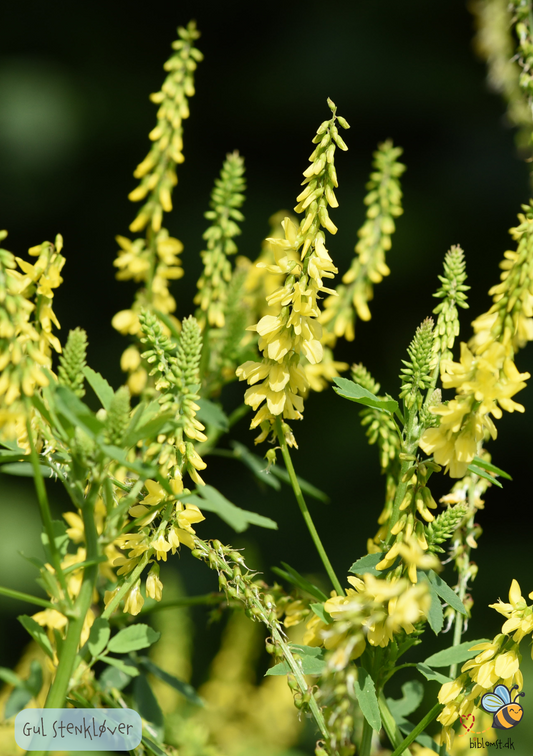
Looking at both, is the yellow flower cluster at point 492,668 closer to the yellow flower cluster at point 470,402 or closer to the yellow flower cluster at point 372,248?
the yellow flower cluster at point 470,402

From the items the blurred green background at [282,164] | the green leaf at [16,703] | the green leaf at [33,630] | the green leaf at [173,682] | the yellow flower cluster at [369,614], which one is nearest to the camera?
the yellow flower cluster at [369,614]

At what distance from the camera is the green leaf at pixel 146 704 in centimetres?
62

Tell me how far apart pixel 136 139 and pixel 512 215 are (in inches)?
46.4

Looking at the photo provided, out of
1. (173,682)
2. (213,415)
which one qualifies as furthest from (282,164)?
(173,682)

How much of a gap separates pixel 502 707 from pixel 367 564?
0.14m

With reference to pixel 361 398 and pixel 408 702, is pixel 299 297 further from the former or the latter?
pixel 408 702

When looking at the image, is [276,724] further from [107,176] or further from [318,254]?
[107,176]

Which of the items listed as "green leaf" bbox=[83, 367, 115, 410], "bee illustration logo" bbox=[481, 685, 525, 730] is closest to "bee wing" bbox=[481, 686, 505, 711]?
"bee illustration logo" bbox=[481, 685, 525, 730]

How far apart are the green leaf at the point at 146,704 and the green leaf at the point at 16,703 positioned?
0.34ft

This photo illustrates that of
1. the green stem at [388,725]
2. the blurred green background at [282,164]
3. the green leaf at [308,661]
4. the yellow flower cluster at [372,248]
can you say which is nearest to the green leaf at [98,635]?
the green leaf at [308,661]

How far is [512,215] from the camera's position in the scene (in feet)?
6.18

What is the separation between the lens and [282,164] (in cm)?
206

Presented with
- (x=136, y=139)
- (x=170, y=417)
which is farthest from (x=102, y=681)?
(x=136, y=139)

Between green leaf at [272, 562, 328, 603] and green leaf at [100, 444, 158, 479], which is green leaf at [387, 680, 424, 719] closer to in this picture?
green leaf at [272, 562, 328, 603]
